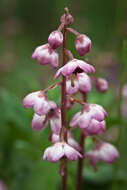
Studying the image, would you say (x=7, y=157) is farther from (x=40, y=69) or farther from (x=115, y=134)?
(x=40, y=69)

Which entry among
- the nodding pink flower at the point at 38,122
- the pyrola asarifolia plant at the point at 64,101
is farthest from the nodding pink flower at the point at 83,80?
the nodding pink flower at the point at 38,122

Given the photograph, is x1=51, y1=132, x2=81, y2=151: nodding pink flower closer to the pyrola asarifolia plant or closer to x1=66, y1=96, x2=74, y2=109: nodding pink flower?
the pyrola asarifolia plant

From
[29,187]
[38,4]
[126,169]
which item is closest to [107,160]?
[29,187]

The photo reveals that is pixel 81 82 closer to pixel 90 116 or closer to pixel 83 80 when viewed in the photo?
pixel 83 80

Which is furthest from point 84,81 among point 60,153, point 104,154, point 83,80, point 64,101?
point 104,154

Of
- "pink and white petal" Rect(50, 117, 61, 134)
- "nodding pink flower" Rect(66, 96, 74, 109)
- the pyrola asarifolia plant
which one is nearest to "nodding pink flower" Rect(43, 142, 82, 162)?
the pyrola asarifolia plant

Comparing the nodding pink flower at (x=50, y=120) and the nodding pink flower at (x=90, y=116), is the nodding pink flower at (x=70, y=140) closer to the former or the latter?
the nodding pink flower at (x=50, y=120)
